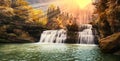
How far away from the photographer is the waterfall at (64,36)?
180 ft

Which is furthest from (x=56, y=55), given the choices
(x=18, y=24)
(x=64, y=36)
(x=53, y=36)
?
(x=18, y=24)

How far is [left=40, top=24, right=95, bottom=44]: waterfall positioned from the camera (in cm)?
5487

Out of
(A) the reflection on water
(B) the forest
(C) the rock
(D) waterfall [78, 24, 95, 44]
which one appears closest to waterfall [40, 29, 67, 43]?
(B) the forest

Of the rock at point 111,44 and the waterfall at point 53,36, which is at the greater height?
the rock at point 111,44

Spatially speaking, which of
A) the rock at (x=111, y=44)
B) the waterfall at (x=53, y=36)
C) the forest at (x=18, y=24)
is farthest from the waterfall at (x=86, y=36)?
the rock at (x=111, y=44)

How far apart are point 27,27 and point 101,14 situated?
30698 mm

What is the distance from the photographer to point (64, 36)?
5931 centimetres

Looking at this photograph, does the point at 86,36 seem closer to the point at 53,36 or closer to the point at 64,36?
the point at 64,36

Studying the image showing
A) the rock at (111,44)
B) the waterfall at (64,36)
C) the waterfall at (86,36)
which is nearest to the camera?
the rock at (111,44)

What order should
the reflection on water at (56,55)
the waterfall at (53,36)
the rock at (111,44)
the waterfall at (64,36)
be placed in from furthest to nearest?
the waterfall at (53,36)
the waterfall at (64,36)
the rock at (111,44)
the reflection on water at (56,55)

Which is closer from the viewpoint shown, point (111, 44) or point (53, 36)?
point (111, 44)

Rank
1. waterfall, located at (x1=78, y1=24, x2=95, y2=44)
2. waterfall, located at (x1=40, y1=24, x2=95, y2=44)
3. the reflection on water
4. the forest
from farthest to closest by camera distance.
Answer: the forest < waterfall, located at (x1=40, y1=24, x2=95, y2=44) < waterfall, located at (x1=78, y1=24, x2=95, y2=44) < the reflection on water

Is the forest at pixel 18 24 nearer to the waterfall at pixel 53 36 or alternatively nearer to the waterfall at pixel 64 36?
the waterfall at pixel 53 36

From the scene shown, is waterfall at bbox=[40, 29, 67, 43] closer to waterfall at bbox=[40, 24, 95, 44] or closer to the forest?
waterfall at bbox=[40, 24, 95, 44]
